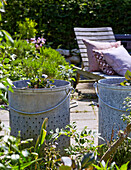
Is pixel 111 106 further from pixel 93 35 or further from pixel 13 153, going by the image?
pixel 93 35

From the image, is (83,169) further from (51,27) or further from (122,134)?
(51,27)

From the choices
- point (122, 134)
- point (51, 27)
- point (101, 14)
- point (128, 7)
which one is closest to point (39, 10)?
point (51, 27)

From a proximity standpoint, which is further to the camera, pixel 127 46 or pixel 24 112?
pixel 127 46

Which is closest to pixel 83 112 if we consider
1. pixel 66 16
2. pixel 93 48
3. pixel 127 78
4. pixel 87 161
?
pixel 93 48

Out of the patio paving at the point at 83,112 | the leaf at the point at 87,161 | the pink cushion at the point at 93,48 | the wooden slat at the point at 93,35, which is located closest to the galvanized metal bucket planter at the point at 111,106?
the patio paving at the point at 83,112

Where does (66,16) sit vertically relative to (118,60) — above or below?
above

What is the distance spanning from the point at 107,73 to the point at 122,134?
9.36 ft

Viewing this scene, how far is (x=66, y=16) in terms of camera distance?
7.55 metres

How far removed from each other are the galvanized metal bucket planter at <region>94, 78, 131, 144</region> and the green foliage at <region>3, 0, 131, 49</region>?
5.63 m

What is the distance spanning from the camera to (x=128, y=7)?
25.1 feet

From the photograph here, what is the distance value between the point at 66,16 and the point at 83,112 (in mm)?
4503

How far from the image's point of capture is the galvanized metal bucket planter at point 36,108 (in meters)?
1.97

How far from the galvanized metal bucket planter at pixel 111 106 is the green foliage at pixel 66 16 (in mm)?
5626

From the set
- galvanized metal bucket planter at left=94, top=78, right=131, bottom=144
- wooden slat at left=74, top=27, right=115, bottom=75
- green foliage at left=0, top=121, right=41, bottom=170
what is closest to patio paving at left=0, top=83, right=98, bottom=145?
galvanized metal bucket planter at left=94, top=78, right=131, bottom=144
